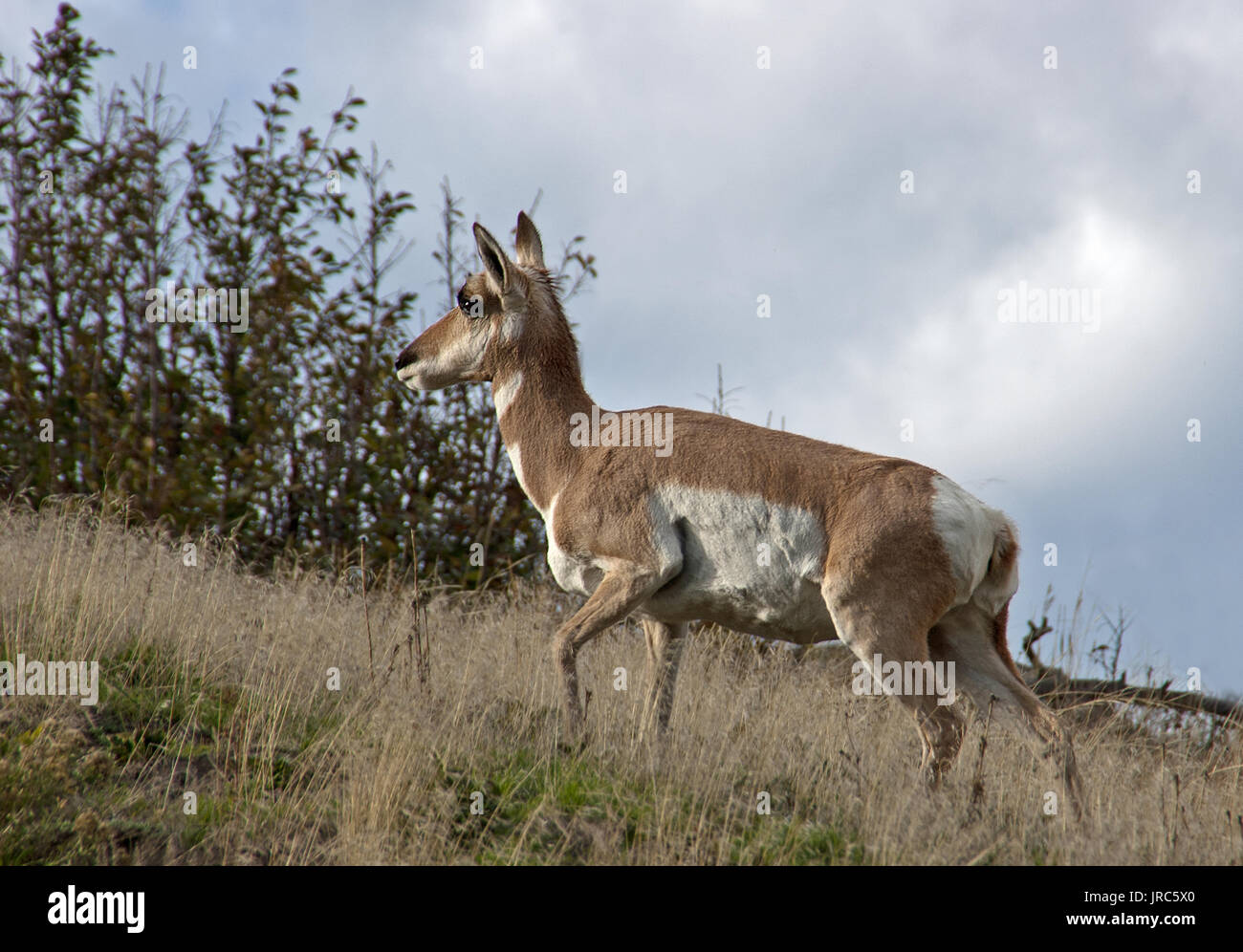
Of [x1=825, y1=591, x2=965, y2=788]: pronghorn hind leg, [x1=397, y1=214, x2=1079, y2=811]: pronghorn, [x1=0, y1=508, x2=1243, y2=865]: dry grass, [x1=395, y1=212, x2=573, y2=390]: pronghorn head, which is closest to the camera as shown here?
[x1=0, y1=508, x2=1243, y2=865]: dry grass

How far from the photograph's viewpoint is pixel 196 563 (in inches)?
461

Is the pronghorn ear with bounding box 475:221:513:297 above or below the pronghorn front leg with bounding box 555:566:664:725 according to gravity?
above

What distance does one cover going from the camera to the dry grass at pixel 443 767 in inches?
252

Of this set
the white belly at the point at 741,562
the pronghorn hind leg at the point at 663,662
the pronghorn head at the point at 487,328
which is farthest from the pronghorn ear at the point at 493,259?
the pronghorn hind leg at the point at 663,662

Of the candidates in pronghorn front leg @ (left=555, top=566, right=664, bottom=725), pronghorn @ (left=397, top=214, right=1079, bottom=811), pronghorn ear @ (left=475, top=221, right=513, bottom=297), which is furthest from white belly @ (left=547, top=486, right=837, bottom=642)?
pronghorn ear @ (left=475, top=221, right=513, bottom=297)

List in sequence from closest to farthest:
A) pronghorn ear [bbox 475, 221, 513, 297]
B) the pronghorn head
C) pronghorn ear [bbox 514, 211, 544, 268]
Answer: pronghorn ear [bbox 475, 221, 513, 297] → the pronghorn head → pronghorn ear [bbox 514, 211, 544, 268]

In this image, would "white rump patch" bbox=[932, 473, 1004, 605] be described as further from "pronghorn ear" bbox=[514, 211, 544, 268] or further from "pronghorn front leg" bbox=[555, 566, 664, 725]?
"pronghorn ear" bbox=[514, 211, 544, 268]

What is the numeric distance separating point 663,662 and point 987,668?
6.69ft

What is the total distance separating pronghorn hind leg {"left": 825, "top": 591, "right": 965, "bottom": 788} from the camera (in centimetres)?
689

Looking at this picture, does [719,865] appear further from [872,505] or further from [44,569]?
[44,569]

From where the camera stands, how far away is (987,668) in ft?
24.4

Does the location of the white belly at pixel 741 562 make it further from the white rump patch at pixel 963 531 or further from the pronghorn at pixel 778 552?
the white rump patch at pixel 963 531

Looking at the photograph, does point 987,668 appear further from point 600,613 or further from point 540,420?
point 540,420

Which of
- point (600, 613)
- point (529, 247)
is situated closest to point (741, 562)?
point (600, 613)
